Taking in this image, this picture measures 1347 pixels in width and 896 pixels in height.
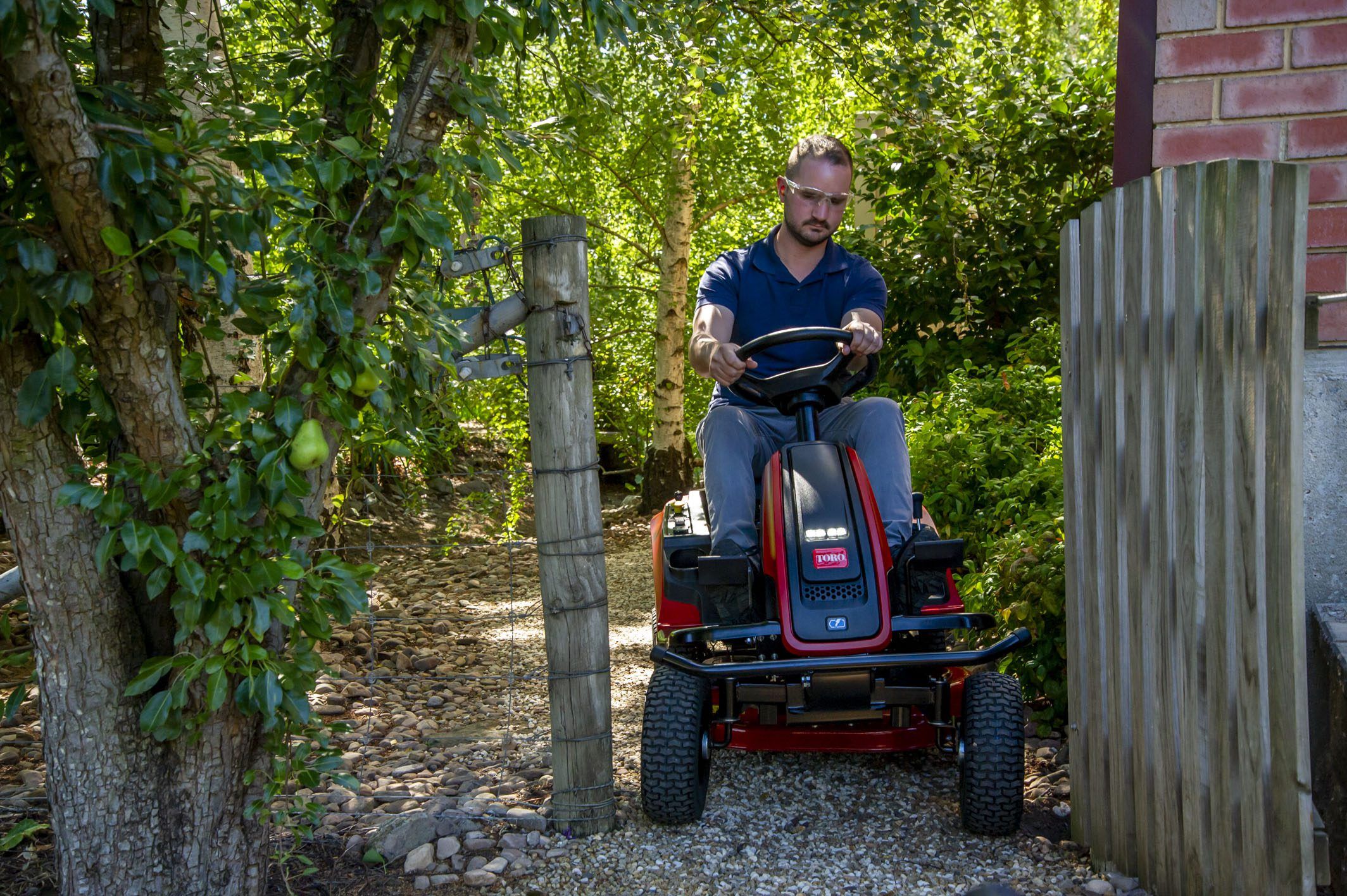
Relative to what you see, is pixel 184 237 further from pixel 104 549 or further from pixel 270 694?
pixel 270 694

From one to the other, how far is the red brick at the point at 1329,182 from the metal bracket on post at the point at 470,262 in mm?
2069

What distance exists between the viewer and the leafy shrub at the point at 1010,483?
3.53 meters

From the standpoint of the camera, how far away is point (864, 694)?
2.80m

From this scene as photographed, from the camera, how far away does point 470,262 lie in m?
2.75

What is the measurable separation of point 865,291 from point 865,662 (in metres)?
1.48

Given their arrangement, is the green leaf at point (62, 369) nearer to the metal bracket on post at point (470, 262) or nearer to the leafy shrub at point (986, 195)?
the metal bracket on post at point (470, 262)

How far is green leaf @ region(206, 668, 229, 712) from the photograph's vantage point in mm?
2119

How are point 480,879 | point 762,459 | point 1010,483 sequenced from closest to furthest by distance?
point 480,879 → point 762,459 → point 1010,483

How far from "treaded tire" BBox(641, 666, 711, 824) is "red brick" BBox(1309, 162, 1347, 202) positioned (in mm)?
2027

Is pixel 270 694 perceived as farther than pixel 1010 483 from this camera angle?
No

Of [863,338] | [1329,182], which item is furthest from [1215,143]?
[863,338]

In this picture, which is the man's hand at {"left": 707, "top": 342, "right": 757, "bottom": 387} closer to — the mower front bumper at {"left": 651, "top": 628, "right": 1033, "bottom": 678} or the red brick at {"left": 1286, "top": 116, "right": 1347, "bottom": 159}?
the mower front bumper at {"left": 651, "top": 628, "right": 1033, "bottom": 678}

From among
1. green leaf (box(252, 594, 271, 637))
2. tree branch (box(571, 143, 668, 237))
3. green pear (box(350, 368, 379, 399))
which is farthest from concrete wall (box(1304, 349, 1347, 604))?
tree branch (box(571, 143, 668, 237))

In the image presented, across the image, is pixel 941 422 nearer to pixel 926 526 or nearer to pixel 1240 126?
pixel 926 526
